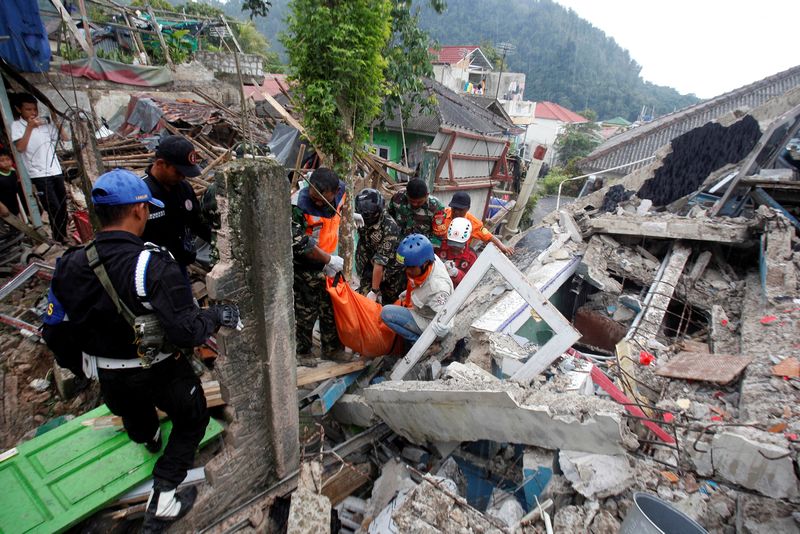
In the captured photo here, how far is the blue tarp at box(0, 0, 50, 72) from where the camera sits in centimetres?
460

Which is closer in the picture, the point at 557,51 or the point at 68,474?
the point at 68,474

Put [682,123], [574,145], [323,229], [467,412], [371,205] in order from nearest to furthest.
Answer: [467,412]
[323,229]
[371,205]
[682,123]
[574,145]

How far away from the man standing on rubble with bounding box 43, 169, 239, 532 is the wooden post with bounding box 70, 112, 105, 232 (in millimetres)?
2618

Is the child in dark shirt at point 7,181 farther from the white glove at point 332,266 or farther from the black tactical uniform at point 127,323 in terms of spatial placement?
the white glove at point 332,266

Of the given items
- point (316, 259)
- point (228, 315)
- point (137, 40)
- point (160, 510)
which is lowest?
point (160, 510)

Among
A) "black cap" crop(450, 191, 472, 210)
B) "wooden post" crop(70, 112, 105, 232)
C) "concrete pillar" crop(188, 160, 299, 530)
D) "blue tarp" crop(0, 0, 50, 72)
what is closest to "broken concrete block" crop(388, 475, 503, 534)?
"concrete pillar" crop(188, 160, 299, 530)

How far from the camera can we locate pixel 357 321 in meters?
3.78

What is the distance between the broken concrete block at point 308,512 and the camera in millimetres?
2621

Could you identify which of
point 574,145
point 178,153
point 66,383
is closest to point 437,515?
point 178,153

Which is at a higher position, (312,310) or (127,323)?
(127,323)

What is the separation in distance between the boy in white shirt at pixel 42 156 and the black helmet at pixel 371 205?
3977mm

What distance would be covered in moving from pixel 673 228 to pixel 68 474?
7.22 metres

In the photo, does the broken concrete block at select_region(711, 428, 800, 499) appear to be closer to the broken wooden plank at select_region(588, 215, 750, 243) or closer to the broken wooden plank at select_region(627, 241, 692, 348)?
the broken wooden plank at select_region(627, 241, 692, 348)

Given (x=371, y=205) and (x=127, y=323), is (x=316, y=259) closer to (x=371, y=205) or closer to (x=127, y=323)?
(x=371, y=205)
